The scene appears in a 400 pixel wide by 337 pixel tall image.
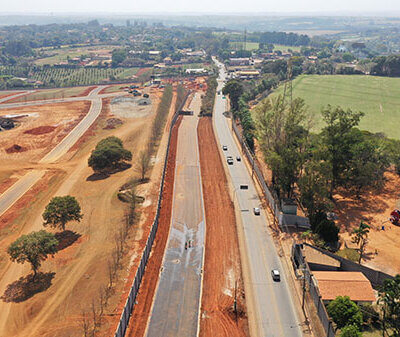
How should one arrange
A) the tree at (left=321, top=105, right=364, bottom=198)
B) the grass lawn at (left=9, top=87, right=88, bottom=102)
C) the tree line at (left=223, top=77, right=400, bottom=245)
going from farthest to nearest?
the grass lawn at (left=9, top=87, right=88, bottom=102) → the tree at (left=321, top=105, right=364, bottom=198) → the tree line at (left=223, top=77, right=400, bottom=245)

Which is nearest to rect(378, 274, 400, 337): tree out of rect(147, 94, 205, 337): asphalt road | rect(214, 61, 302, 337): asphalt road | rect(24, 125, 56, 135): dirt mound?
rect(214, 61, 302, 337): asphalt road

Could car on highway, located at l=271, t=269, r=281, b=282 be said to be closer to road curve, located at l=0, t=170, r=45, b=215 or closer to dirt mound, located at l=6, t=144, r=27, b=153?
road curve, located at l=0, t=170, r=45, b=215

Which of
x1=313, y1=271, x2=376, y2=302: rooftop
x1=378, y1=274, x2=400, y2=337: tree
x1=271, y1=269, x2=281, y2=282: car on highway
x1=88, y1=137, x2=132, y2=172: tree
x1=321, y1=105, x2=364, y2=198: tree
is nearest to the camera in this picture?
x1=378, y1=274, x2=400, y2=337: tree

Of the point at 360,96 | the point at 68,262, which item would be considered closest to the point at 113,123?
the point at 68,262

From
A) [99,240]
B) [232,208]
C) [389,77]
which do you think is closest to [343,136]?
[232,208]

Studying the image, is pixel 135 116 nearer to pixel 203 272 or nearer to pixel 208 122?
pixel 208 122

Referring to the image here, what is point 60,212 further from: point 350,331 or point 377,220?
point 377,220

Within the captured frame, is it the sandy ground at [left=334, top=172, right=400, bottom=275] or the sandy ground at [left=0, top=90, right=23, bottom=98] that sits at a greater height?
the sandy ground at [left=0, top=90, right=23, bottom=98]

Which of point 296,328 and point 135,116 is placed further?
point 135,116
